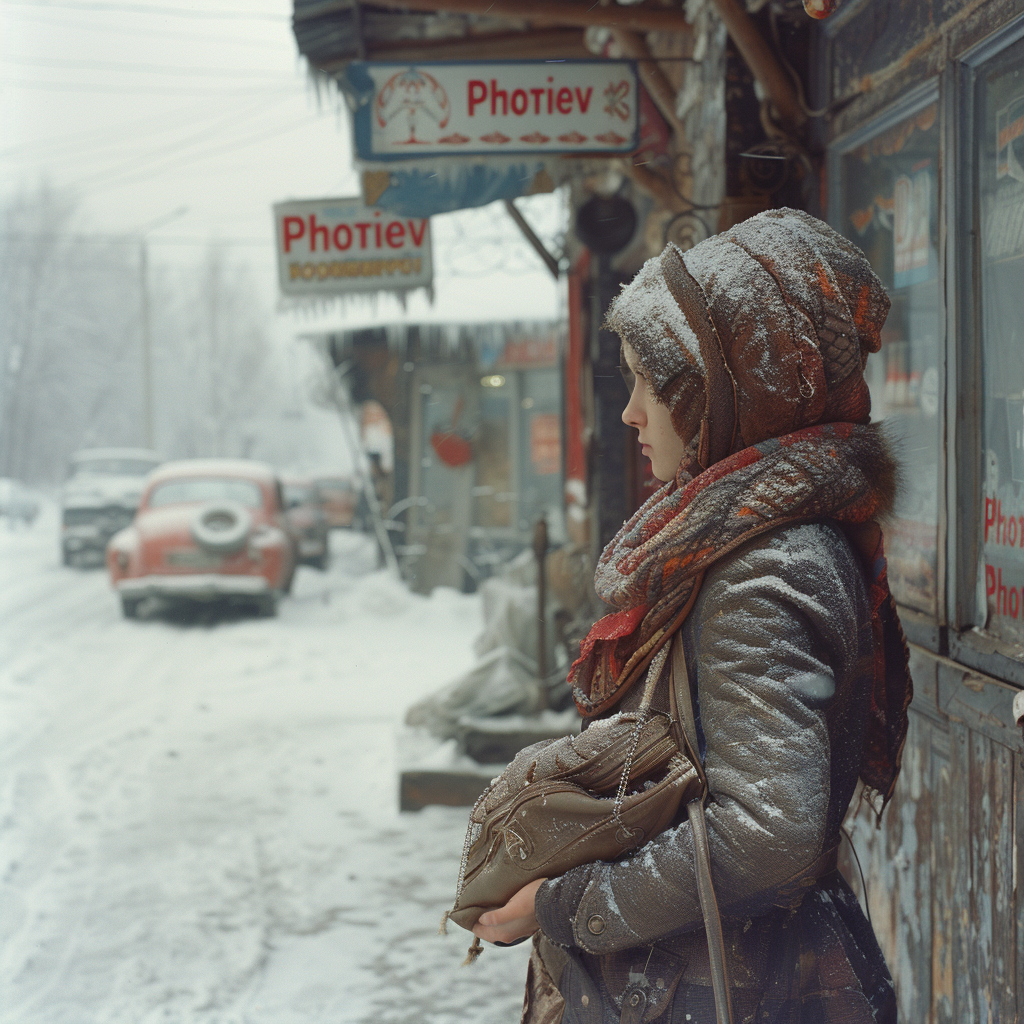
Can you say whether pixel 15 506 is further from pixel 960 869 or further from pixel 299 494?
pixel 960 869

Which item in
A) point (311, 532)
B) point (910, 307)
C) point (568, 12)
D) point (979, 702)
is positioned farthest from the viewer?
point (311, 532)

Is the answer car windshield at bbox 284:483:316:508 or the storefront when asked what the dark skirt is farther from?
car windshield at bbox 284:483:316:508

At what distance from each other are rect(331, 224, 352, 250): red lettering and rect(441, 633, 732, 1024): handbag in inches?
189

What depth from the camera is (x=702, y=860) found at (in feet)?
4.28

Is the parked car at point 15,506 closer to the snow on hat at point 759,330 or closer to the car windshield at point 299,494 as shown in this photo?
the car windshield at point 299,494

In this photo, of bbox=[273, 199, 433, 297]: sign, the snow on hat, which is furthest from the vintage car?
the snow on hat

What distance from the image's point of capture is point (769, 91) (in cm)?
347

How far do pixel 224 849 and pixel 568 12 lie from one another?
13.0 feet

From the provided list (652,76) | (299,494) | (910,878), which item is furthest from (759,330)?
(299,494)

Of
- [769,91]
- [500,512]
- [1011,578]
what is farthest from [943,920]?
[500,512]

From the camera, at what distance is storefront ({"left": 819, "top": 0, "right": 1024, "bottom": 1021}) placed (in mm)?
2264

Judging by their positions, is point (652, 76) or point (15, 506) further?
point (15, 506)

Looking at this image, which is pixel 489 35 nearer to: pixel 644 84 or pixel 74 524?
pixel 644 84

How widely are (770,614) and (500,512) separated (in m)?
13.9
